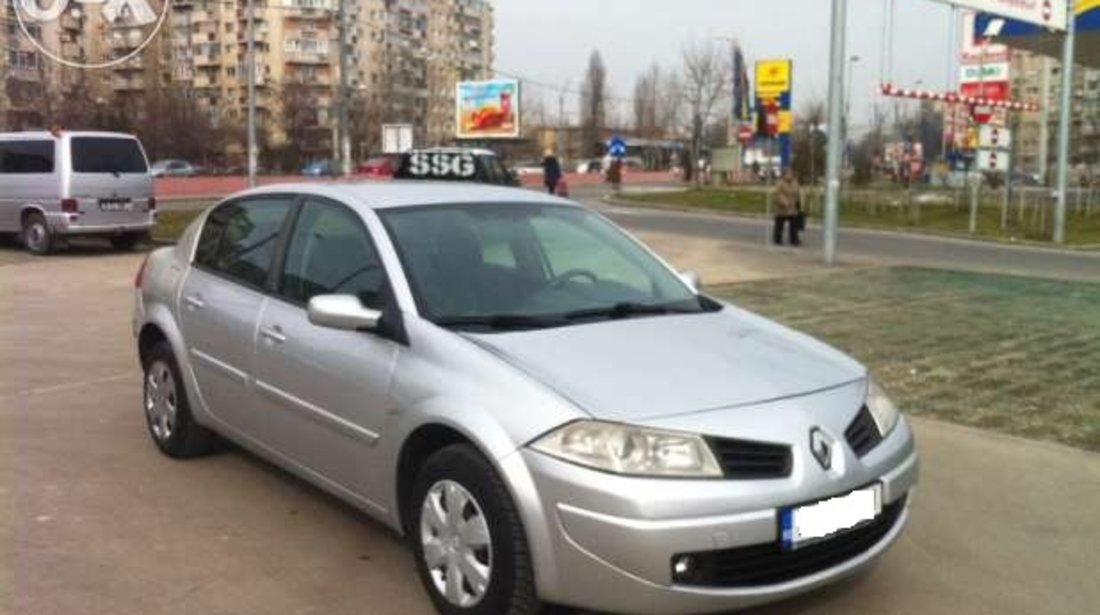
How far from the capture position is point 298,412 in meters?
4.76

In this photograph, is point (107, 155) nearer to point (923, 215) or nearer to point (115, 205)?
point (115, 205)

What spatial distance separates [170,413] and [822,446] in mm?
3678

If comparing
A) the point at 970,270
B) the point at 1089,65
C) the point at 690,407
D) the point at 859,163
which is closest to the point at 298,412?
the point at 690,407

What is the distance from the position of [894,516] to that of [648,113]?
99900 millimetres

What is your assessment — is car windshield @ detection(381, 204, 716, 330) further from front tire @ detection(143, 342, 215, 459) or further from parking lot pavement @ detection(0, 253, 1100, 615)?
front tire @ detection(143, 342, 215, 459)

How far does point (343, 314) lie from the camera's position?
4273 mm

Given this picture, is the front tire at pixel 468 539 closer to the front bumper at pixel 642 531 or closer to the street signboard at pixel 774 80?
the front bumper at pixel 642 531

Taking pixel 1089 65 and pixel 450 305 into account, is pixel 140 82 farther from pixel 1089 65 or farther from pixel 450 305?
pixel 450 305

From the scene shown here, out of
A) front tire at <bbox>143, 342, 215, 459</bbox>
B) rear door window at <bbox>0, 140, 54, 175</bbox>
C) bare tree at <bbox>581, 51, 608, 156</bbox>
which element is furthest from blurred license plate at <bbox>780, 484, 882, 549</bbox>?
bare tree at <bbox>581, 51, 608, 156</bbox>

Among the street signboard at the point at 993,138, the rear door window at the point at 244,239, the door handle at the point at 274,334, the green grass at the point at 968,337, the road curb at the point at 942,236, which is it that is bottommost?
the green grass at the point at 968,337

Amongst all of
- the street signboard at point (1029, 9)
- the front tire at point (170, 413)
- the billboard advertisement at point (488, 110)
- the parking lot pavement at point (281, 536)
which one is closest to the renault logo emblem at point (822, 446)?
the parking lot pavement at point (281, 536)

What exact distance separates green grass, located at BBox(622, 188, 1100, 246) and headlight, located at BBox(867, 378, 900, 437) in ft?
71.5

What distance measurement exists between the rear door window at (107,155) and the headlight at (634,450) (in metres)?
16.7

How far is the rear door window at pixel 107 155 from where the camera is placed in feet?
60.0
